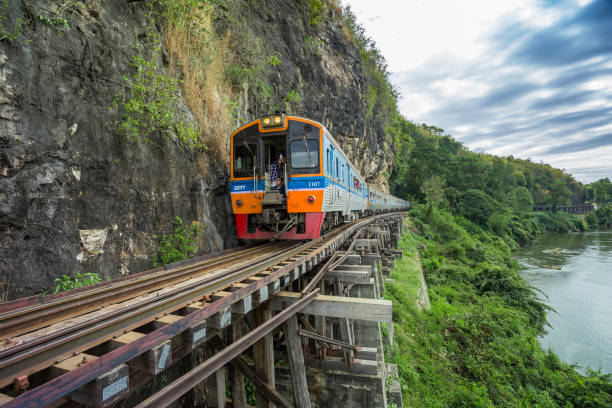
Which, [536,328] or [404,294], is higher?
[404,294]

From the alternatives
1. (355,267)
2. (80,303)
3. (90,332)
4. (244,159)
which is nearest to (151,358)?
(90,332)

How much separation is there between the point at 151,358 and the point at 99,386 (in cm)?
35

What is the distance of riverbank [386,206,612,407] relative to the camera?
316 inches

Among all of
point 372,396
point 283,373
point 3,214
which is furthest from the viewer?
point 283,373

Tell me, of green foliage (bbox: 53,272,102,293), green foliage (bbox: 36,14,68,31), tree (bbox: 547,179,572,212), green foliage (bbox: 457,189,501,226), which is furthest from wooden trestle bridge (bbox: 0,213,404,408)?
tree (bbox: 547,179,572,212)

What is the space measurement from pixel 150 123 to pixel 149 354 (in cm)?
475

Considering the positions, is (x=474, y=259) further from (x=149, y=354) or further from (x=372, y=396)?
(x=149, y=354)

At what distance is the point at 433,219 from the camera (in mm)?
32531

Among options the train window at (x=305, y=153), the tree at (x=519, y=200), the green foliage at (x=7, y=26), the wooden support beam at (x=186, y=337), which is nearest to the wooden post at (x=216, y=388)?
the wooden support beam at (x=186, y=337)

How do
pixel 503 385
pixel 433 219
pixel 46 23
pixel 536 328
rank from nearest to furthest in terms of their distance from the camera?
pixel 46 23 → pixel 503 385 → pixel 536 328 → pixel 433 219

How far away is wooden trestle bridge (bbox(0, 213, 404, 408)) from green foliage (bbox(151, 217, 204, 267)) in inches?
32.8

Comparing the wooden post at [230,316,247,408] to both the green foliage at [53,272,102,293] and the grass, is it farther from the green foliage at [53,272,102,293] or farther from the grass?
the grass

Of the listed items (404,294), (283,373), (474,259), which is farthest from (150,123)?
(474,259)

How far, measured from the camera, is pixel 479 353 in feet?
33.3
